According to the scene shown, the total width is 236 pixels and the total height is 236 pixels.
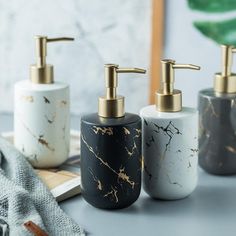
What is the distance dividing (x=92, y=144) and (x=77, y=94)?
0.41 metres

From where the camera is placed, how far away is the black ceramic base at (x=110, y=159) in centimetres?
71

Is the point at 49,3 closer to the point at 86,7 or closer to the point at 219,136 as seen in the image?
the point at 86,7

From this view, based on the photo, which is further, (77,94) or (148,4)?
(77,94)

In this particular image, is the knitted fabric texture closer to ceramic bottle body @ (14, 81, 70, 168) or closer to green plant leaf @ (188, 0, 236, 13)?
ceramic bottle body @ (14, 81, 70, 168)

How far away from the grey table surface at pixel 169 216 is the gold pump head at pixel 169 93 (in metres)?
0.12

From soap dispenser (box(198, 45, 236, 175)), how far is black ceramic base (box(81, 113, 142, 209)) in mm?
134

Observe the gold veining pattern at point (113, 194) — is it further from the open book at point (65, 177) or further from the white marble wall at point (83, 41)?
the white marble wall at point (83, 41)

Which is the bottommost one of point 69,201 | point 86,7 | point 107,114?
point 69,201

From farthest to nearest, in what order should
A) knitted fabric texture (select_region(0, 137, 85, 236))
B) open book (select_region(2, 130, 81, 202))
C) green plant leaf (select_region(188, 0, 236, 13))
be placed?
green plant leaf (select_region(188, 0, 236, 13))
open book (select_region(2, 130, 81, 202))
knitted fabric texture (select_region(0, 137, 85, 236))

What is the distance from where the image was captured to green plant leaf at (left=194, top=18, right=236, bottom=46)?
0.98 m

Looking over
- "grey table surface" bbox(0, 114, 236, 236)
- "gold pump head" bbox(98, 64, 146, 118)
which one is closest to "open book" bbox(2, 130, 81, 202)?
"grey table surface" bbox(0, 114, 236, 236)

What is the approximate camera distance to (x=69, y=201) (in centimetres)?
77

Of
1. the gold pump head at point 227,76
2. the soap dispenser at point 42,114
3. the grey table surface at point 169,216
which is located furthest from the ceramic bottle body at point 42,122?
the gold pump head at point 227,76

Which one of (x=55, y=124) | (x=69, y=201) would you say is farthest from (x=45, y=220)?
(x=55, y=124)
